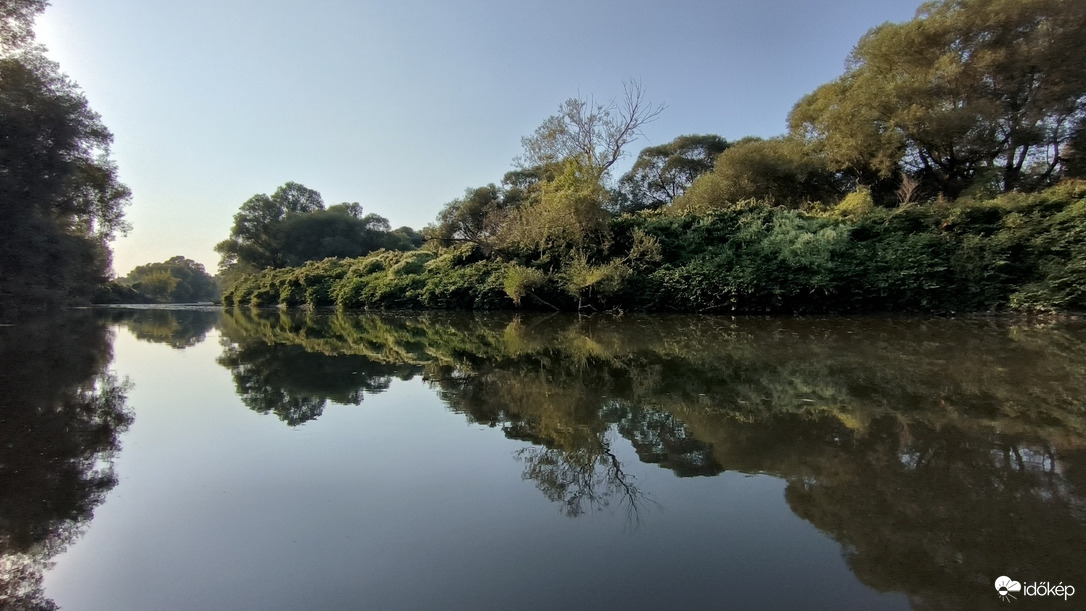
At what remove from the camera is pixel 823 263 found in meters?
12.8

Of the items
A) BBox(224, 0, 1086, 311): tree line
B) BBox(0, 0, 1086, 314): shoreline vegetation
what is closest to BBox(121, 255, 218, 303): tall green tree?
BBox(0, 0, 1086, 314): shoreline vegetation

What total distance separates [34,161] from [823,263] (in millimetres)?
24610

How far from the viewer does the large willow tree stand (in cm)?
1703

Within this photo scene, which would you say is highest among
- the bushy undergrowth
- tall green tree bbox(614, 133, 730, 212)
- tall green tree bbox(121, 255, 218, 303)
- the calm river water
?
tall green tree bbox(614, 133, 730, 212)

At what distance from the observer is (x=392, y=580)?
226 cm

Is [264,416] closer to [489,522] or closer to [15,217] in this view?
[489,522]

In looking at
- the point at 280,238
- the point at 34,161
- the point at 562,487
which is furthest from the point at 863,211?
the point at 280,238

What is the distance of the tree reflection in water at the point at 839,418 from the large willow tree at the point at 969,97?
12728mm

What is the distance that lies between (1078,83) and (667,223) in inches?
576

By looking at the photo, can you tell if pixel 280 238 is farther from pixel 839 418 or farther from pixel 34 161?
pixel 839 418

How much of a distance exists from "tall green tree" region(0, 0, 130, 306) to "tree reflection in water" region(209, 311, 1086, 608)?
13.0 m

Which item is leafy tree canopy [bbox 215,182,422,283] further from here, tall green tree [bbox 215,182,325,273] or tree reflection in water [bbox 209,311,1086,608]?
tree reflection in water [bbox 209,311,1086,608]

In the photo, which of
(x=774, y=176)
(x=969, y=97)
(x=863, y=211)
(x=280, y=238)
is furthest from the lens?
(x=280, y=238)

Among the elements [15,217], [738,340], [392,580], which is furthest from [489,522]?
[15,217]
